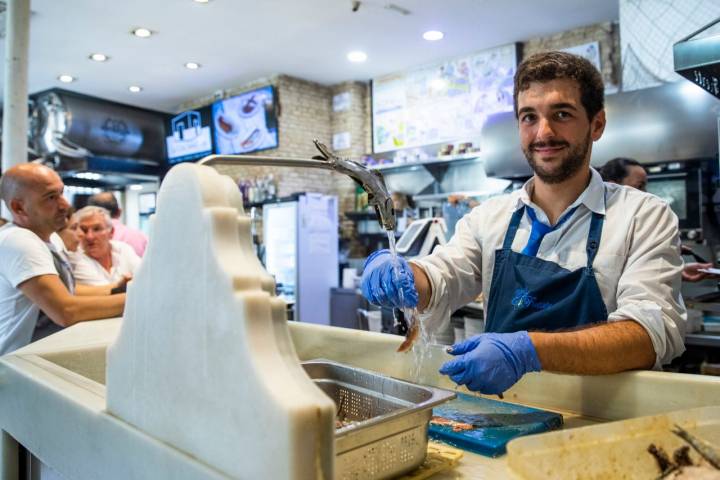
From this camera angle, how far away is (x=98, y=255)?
334cm

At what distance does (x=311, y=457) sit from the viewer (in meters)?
0.68

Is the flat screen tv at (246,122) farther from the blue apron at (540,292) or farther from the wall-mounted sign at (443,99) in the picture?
the blue apron at (540,292)

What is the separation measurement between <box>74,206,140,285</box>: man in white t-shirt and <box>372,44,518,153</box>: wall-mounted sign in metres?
4.21

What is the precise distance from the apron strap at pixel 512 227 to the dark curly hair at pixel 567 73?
0.37 meters

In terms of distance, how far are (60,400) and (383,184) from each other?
35.1 inches

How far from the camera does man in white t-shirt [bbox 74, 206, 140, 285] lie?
315 centimetres

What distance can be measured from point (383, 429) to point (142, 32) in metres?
6.15

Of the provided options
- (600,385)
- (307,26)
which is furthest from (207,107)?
(600,385)

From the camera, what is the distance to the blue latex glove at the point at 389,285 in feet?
5.35

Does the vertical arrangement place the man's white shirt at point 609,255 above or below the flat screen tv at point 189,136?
below

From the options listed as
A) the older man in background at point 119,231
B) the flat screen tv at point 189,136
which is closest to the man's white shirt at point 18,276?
the older man in background at point 119,231

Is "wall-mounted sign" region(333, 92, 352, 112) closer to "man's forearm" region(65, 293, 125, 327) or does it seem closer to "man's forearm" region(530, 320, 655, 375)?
"man's forearm" region(65, 293, 125, 327)

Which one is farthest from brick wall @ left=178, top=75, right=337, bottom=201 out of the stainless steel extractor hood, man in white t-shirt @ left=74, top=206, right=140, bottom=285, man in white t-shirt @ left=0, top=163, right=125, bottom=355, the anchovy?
the anchovy

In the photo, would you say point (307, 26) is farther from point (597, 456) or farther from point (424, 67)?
point (597, 456)
